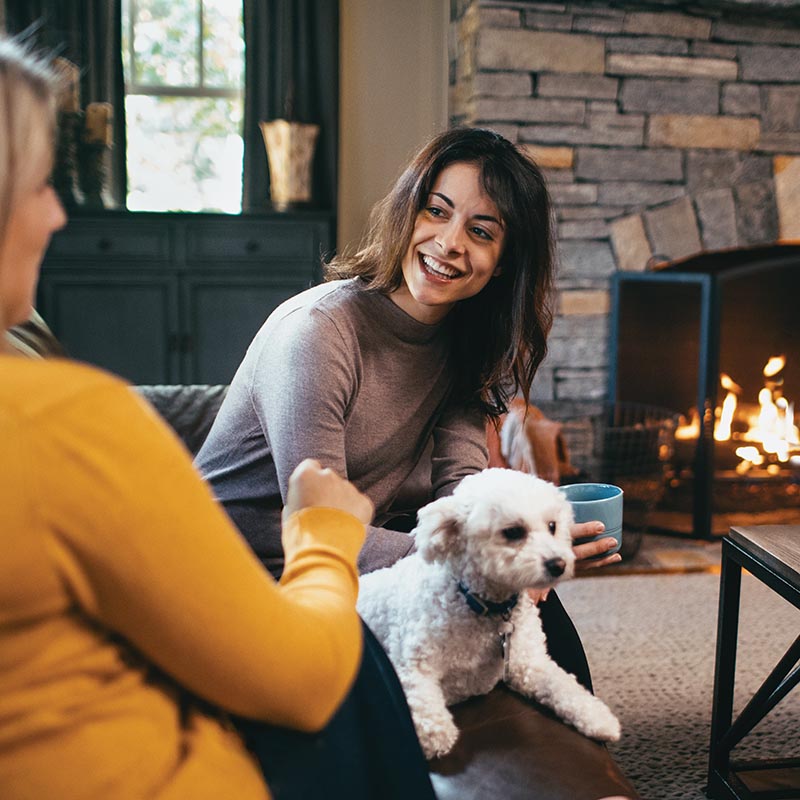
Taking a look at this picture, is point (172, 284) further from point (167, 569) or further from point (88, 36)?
point (167, 569)

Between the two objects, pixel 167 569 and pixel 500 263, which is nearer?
pixel 167 569

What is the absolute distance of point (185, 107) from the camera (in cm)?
397

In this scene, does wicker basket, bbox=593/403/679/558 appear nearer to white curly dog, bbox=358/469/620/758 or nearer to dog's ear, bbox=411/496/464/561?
white curly dog, bbox=358/469/620/758

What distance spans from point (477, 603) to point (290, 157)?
109 inches

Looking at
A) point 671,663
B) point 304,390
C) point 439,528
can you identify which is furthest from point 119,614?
point 671,663

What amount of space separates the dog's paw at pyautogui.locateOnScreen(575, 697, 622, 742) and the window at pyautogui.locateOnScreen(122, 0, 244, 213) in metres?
3.18

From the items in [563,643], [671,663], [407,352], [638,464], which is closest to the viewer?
[563,643]

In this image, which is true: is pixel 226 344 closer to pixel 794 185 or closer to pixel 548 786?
pixel 794 185

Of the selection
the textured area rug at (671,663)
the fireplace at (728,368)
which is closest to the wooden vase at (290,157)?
the fireplace at (728,368)

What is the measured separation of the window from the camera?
3.89 m

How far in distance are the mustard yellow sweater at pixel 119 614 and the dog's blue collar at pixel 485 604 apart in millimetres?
596

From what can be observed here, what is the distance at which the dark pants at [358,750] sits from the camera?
720mm

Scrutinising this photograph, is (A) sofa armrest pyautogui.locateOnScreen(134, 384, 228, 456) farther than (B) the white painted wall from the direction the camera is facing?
No

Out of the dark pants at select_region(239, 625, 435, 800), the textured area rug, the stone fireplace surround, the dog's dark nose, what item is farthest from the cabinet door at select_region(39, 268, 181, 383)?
the dark pants at select_region(239, 625, 435, 800)
